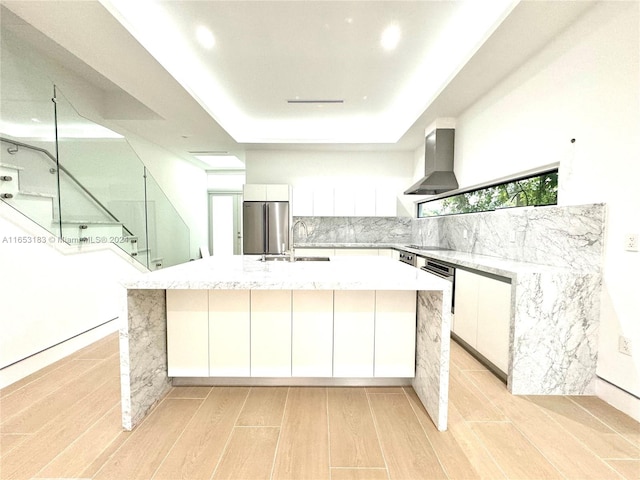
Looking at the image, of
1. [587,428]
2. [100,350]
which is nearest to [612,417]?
[587,428]

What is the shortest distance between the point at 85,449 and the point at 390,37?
3.69 meters

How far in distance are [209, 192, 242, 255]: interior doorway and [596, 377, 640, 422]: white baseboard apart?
24.2 feet

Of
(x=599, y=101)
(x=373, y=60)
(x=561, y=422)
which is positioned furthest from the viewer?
(x=373, y=60)

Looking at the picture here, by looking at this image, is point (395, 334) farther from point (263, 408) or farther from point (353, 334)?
point (263, 408)

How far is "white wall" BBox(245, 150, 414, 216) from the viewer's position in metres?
5.55

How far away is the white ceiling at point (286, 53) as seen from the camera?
217cm

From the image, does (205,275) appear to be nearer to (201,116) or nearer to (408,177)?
(201,116)

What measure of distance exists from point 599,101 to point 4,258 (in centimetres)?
458

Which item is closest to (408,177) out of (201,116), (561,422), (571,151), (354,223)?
(354,223)

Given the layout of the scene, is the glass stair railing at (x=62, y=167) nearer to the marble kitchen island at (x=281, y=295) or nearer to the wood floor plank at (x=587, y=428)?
the marble kitchen island at (x=281, y=295)

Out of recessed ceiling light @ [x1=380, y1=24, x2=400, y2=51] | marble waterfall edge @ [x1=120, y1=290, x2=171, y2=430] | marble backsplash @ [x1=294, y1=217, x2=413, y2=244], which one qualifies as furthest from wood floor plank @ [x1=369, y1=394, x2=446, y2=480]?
marble backsplash @ [x1=294, y1=217, x2=413, y2=244]

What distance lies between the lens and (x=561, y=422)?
69.3 inches

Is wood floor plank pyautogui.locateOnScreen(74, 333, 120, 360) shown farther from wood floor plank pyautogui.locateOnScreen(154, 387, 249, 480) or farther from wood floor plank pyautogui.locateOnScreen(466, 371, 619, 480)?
wood floor plank pyautogui.locateOnScreen(466, 371, 619, 480)

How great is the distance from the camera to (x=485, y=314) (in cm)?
243
